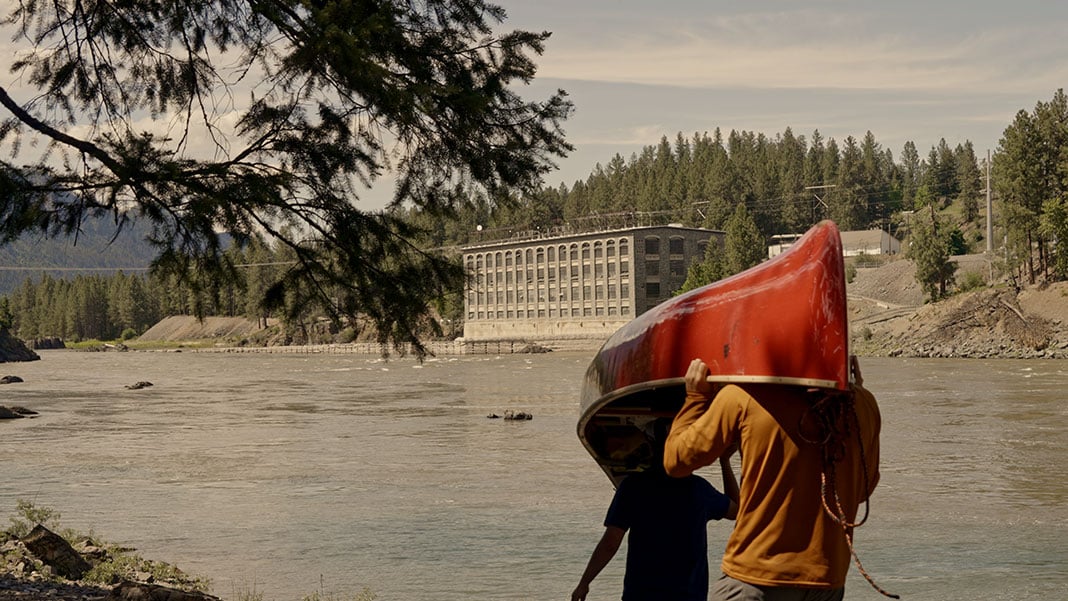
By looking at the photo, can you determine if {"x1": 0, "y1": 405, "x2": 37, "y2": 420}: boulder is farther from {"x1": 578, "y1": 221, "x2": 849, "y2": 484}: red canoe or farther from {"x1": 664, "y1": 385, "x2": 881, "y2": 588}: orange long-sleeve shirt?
{"x1": 664, "y1": 385, "x2": 881, "y2": 588}: orange long-sleeve shirt

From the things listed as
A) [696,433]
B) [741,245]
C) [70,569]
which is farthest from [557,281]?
[696,433]

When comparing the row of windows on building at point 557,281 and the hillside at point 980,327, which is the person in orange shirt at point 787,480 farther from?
the row of windows on building at point 557,281

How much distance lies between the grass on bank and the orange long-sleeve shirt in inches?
332

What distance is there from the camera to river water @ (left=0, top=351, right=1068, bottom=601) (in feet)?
50.5

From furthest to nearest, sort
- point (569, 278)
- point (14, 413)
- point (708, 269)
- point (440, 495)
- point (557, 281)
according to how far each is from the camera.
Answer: point (557, 281)
point (569, 278)
point (708, 269)
point (14, 413)
point (440, 495)

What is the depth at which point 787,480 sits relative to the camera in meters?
4.50

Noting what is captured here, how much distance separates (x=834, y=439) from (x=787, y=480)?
0.84ft

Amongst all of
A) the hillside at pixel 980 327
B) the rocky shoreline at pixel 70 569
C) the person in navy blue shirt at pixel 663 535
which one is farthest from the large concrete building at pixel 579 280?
the person in navy blue shirt at pixel 663 535

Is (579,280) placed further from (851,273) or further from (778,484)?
(778,484)

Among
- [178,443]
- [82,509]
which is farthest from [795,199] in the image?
[82,509]

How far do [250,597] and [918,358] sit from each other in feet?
272

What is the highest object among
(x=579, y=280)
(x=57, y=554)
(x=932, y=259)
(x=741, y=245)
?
(x=741, y=245)

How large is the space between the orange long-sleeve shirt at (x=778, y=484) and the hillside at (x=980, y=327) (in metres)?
83.9

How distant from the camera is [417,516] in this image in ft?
Answer: 66.9
